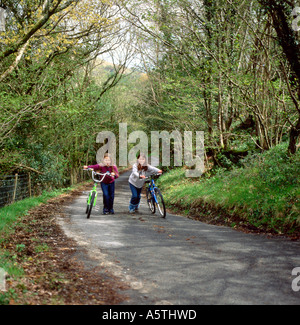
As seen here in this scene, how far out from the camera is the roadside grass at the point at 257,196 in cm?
823

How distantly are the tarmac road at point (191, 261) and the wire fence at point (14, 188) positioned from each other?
6.77m

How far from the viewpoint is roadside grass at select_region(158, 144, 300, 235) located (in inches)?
324


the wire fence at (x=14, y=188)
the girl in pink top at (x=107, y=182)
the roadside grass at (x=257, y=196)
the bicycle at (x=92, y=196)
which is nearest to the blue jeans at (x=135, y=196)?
the girl in pink top at (x=107, y=182)

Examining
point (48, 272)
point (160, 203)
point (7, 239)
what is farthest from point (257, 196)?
point (7, 239)

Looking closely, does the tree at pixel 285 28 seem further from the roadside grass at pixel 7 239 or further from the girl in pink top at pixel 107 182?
the roadside grass at pixel 7 239

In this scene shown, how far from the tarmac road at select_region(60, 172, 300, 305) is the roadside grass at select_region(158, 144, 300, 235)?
0.87 m

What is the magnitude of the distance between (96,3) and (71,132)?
7856 mm

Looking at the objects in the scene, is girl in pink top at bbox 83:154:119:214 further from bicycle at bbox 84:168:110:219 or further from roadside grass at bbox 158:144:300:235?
roadside grass at bbox 158:144:300:235

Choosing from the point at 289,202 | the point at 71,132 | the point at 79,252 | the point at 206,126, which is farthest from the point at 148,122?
the point at 79,252

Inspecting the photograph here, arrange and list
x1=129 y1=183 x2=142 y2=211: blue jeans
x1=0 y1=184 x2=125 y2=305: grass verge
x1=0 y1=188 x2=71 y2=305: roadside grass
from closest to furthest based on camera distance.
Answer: x1=0 y1=184 x2=125 y2=305: grass verge, x1=0 y1=188 x2=71 y2=305: roadside grass, x1=129 y1=183 x2=142 y2=211: blue jeans

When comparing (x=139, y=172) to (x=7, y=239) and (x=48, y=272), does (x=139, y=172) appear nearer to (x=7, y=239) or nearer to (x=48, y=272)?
(x=7, y=239)

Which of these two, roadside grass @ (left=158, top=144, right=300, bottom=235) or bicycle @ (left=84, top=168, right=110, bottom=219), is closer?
roadside grass @ (left=158, top=144, right=300, bottom=235)

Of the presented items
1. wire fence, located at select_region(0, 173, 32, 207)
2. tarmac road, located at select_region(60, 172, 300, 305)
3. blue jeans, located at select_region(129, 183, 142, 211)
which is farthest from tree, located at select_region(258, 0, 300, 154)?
wire fence, located at select_region(0, 173, 32, 207)

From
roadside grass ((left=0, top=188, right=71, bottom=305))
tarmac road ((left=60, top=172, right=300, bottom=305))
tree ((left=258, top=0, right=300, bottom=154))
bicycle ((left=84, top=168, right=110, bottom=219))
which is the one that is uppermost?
tree ((left=258, top=0, right=300, bottom=154))
